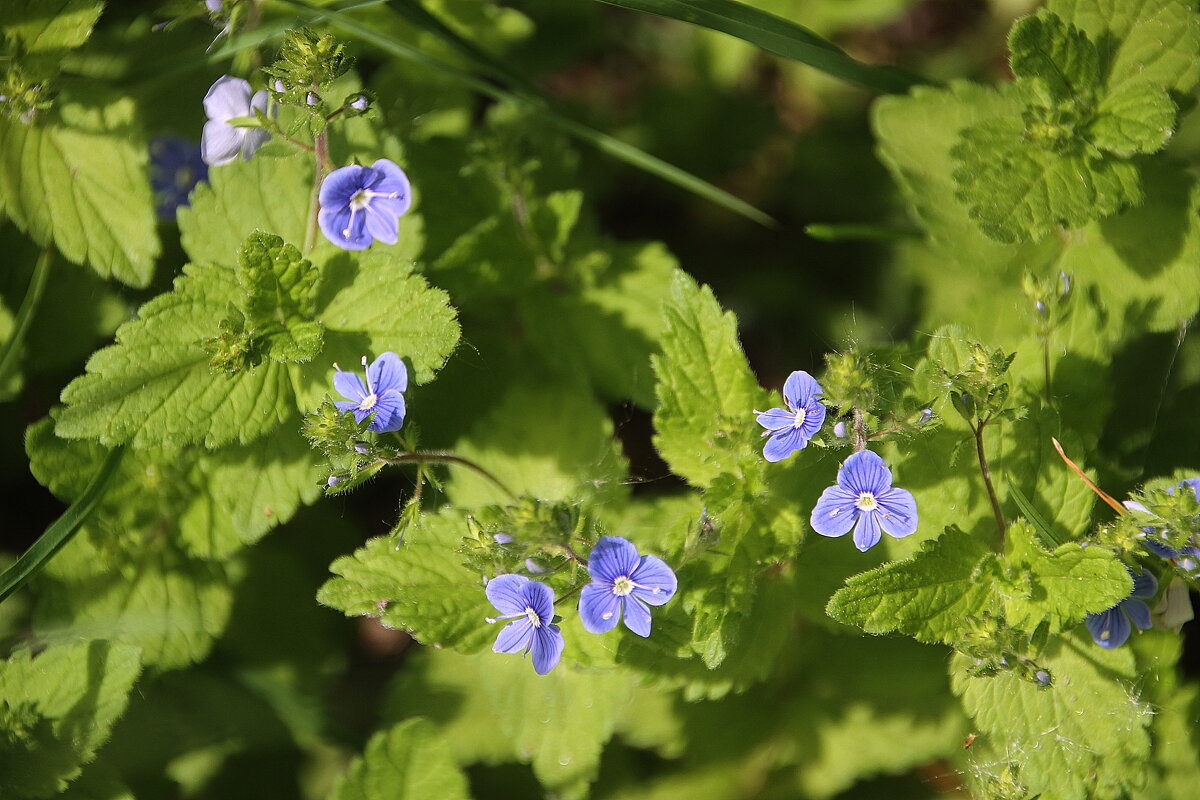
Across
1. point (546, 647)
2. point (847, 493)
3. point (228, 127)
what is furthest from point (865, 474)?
point (228, 127)

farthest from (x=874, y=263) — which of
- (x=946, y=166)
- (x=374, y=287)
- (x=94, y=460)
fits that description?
(x=94, y=460)

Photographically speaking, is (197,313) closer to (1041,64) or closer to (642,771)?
(642,771)

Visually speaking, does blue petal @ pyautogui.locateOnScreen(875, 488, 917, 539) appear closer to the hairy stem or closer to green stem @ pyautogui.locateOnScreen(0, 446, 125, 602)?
the hairy stem

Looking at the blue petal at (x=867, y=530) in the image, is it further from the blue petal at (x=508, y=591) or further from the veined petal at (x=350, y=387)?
the veined petal at (x=350, y=387)

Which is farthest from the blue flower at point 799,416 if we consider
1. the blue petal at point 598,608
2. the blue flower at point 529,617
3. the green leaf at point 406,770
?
the green leaf at point 406,770

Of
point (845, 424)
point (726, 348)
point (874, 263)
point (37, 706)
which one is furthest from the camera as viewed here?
point (874, 263)
